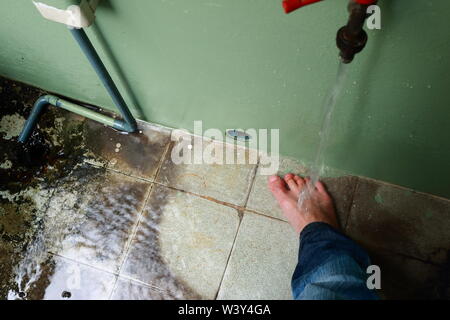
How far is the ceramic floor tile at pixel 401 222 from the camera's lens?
157 centimetres

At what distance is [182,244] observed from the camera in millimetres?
1602

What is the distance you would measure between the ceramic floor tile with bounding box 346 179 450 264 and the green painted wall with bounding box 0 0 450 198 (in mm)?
68

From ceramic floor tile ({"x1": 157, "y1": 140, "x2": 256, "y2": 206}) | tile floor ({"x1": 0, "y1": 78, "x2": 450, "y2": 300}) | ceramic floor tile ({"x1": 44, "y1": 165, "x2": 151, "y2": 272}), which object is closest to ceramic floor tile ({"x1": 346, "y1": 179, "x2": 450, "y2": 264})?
tile floor ({"x1": 0, "y1": 78, "x2": 450, "y2": 300})

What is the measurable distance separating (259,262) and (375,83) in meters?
0.87

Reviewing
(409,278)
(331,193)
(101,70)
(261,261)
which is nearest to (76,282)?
(261,261)

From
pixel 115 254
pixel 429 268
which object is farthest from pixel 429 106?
pixel 115 254

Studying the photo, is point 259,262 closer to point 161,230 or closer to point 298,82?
point 161,230

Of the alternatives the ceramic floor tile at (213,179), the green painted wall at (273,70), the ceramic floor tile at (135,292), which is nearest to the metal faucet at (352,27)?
the green painted wall at (273,70)

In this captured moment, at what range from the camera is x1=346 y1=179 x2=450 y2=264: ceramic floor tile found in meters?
1.57

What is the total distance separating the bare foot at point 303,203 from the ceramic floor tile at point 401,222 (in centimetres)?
13

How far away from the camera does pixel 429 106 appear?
3.57 ft

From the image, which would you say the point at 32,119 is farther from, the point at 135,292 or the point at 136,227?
the point at 135,292

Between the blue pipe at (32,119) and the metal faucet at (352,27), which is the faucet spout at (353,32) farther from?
the blue pipe at (32,119)

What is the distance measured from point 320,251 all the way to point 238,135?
2.03 ft
